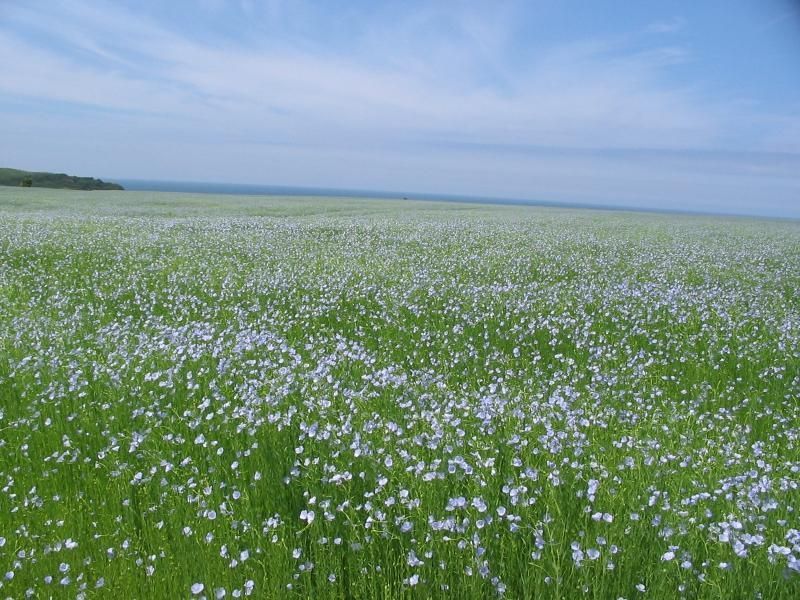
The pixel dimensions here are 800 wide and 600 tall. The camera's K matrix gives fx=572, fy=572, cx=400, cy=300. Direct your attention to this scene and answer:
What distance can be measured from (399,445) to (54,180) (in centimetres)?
10199

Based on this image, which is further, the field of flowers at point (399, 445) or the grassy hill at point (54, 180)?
the grassy hill at point (54, 180)

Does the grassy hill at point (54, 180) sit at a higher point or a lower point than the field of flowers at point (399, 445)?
higher

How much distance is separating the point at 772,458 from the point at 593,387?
1.72 metres

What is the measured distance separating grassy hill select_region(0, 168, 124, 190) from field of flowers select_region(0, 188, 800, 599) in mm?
88379

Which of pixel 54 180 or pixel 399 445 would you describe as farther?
pixel 54 180

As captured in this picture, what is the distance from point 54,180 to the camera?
8862 centimetres

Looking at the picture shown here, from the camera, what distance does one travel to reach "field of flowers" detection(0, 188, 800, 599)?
9.91 feet

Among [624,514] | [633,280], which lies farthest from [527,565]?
[633,280]

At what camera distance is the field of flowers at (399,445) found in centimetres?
302

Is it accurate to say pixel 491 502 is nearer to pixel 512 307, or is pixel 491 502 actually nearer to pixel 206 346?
pixel 206 346

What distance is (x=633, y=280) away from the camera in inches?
479

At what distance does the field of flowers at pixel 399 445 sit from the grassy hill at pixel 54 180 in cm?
8838

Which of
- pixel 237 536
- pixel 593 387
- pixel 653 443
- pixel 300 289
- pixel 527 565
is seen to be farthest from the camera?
pixel 300 289

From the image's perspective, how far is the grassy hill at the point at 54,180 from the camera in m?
84.2
